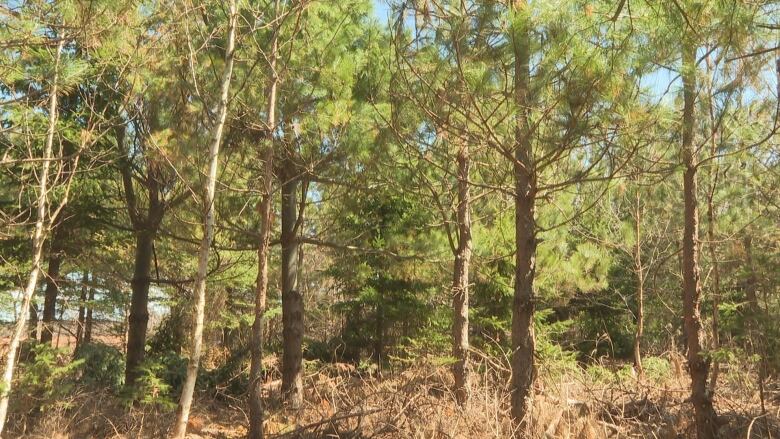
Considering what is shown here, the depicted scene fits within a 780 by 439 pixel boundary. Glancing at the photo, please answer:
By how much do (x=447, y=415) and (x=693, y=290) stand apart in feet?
9.86

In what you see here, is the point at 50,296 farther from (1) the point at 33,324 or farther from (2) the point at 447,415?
(2) the point at 447,415

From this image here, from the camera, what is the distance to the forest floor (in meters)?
5.02

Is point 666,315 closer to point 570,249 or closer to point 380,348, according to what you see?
point 570,249

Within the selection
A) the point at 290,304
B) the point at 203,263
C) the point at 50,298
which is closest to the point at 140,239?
the point at 50,298

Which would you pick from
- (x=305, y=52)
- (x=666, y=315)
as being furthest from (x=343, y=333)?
(x=666, y=315)

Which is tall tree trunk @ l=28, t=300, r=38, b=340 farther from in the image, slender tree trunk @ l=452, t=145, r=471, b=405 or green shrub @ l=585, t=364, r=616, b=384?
green shrub @ l=585, t=364, r=616, b=384

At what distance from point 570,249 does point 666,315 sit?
7010 millimetres

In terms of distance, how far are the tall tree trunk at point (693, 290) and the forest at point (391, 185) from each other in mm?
25

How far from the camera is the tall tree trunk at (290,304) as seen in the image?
8617 millimetres

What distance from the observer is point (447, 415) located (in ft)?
16.9

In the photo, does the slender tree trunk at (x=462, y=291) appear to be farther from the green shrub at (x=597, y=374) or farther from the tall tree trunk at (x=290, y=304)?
the tall tree trunk at (x=290, y=304)

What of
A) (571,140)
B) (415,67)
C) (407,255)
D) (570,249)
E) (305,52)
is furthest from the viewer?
(570,249)

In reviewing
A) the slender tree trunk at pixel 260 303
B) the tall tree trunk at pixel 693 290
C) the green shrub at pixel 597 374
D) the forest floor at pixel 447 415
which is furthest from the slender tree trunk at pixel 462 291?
the tall tree trunk at pixel 693 290

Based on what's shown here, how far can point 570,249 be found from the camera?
12.6 metres
